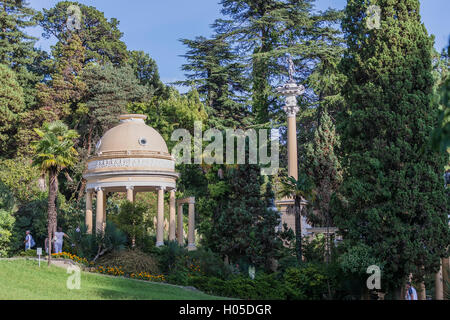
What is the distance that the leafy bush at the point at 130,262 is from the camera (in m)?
26.7

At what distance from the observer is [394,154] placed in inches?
965

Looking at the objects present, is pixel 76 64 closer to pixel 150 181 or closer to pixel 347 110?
pixel 150 181

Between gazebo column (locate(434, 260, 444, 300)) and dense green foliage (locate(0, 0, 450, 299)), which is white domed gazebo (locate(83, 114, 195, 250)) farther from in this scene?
gazebo column (locate(434, 260, 444, 300))

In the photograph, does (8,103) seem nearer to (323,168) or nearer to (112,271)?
(112,271)

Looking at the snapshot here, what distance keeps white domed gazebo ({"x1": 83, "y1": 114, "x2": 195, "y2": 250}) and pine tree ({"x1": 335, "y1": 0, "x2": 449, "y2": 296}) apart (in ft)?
36.1

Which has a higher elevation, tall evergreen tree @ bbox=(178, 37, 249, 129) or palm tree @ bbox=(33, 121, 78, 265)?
tall evergreen tree @ bbox=(178, 37, 249, 129)

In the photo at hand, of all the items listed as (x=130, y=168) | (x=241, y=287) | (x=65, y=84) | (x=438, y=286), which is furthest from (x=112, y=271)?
(x=65, y=84)

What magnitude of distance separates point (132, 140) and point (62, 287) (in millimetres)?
15107

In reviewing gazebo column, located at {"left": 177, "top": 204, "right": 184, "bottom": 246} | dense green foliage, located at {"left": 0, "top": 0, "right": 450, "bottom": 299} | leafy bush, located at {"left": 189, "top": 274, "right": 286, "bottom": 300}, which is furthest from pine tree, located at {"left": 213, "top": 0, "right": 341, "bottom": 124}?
leafy bush, located at {"left": 189, "top": 274, "right": 286, "bottom": 300}

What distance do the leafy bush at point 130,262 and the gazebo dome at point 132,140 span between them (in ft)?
23.3

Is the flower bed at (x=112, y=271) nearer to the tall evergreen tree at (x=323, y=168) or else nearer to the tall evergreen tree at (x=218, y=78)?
the tall evergreen tree at (x=323, y=168)

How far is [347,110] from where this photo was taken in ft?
91.0

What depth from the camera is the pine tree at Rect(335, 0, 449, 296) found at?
2391cm
